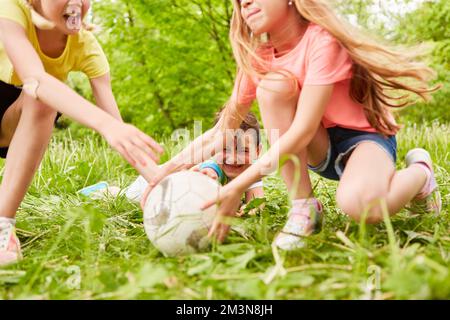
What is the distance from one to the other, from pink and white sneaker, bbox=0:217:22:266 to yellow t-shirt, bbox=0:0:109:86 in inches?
26.0

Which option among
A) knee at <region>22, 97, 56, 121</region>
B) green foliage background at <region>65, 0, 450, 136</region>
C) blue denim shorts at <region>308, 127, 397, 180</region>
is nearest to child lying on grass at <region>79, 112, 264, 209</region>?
blue denim shorts at <region>308, 127, 397, 180</region>

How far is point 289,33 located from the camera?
235 centimetres

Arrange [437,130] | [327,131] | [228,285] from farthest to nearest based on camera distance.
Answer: [437,130]
[327,131]
[228,285]

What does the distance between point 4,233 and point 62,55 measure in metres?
0.83

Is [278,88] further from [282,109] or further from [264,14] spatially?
[264,14]

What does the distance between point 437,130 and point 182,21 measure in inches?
163

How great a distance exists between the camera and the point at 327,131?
2473mm

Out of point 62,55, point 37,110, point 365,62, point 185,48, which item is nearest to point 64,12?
point 62,55

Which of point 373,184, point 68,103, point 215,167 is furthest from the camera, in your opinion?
point 215,167

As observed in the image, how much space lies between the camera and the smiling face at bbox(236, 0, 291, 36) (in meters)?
2.24

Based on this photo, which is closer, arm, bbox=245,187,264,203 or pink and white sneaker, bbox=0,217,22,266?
pink and white sneaker, bbox=0,217,22,266

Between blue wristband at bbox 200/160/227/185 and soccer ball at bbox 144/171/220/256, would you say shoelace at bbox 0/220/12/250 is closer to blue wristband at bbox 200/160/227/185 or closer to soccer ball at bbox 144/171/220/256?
soccer ball at bbox 144/171/220/256

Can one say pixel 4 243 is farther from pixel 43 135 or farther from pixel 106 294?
pixel 106 294

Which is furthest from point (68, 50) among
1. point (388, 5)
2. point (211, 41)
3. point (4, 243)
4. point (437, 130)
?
point (388, 5)
